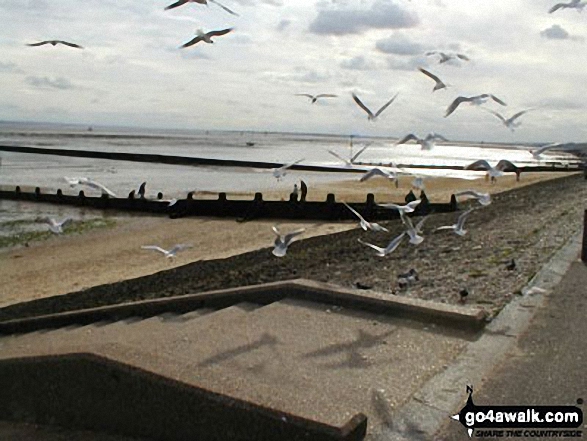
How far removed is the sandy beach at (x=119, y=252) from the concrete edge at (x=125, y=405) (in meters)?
5.17

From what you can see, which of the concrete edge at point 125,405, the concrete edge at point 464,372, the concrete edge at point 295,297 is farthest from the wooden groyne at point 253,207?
the concrete edge at point 125,405

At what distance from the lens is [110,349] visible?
5367mm

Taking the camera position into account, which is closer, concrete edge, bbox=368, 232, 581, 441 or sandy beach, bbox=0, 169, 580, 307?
concrete edge, bbox=368, 232, 581, 441

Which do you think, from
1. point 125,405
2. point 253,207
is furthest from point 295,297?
point 253,207

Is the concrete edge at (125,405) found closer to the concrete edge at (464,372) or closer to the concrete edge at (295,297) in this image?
the concrete edge at (464,372)

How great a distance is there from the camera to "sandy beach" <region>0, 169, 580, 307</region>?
16391 mm

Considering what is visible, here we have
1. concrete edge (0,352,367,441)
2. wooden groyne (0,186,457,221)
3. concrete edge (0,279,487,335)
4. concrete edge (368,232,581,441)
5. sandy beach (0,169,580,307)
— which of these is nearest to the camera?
concrete edge (0,352,367,441)

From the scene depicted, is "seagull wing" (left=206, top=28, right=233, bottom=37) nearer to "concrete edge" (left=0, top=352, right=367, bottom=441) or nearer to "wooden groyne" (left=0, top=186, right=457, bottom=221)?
"concrete edge" (left=0, top=352, right=367, bottom=441)

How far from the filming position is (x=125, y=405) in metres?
5.05

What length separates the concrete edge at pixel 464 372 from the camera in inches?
177

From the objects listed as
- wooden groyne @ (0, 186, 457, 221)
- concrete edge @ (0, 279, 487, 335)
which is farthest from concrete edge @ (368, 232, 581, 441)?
wooden groyne @ (0, 186, 457, 221)

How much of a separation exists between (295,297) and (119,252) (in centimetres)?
1420

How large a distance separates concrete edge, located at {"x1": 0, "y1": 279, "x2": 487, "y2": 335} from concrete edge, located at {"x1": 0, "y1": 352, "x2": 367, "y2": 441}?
2.72 m

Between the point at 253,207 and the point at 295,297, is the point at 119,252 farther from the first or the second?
the point at 295,297
